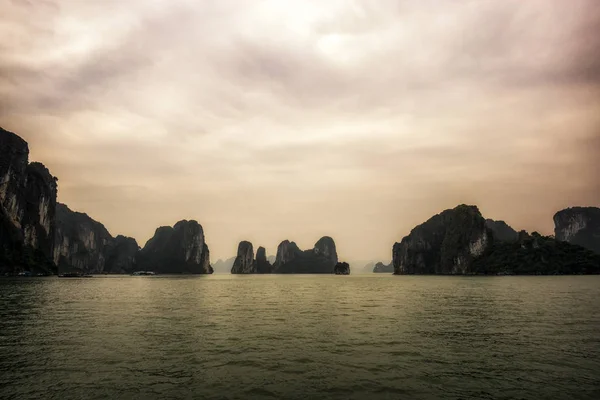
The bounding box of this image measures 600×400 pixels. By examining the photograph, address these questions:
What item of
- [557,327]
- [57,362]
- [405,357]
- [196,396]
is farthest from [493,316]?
[57,362]

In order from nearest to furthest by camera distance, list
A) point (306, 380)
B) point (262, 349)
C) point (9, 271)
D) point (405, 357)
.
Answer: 1. point (306, 380)
2. point (405, 357)
3. point (262, 349)
4. point (9, 271)

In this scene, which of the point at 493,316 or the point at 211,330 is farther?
the point at 493,316

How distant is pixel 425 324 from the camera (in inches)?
1444

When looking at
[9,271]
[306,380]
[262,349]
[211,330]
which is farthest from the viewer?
[9,271]

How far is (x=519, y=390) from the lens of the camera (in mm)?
16781

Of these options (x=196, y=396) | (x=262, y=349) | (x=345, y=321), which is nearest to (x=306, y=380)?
(x=196, y=396)

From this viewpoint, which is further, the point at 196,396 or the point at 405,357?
the point at 405,357

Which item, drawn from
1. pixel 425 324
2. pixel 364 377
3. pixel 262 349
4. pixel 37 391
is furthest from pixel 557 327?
pixel 37 391

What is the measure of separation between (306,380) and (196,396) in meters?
5.76

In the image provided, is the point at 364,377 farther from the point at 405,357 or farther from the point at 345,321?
the point at 345,321

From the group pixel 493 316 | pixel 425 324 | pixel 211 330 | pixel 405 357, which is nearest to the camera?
pixel 405 357

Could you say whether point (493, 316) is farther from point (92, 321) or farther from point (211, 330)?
point (92, 321)

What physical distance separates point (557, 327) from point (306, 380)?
30.2 m

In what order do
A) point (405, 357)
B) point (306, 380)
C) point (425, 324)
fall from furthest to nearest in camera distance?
point (425, 324) < point (405, 357) < point (306, 380)
